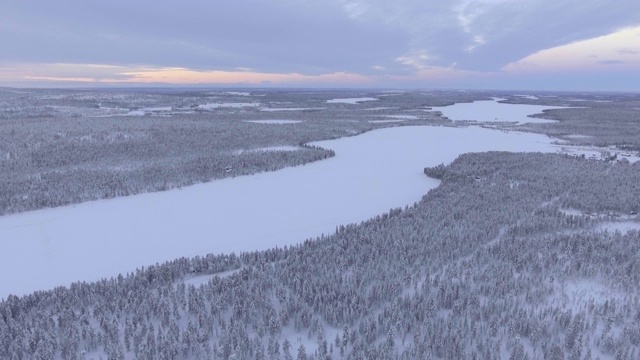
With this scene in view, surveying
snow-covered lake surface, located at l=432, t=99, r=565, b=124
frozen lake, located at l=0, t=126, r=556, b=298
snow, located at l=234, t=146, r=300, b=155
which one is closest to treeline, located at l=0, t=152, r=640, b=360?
frozen lake, located at l=0, t=126, r=556, b=298

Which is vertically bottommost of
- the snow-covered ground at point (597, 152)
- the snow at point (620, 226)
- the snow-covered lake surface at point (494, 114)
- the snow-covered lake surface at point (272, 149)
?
the snow at point (620, 226)

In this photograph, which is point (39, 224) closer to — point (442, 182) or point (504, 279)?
point (504, 279)

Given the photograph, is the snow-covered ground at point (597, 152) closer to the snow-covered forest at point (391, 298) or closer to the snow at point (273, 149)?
the snow-covered forest at point (391, 298)

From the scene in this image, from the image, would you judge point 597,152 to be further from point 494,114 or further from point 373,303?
point 494,114

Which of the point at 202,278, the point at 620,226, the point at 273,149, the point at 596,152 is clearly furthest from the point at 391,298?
the point at 596,152

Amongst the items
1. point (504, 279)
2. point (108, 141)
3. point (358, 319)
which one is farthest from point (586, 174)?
point (108, 141)

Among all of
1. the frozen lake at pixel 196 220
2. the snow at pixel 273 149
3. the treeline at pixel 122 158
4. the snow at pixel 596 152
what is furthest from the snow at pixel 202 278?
the snow at pixel 596 152

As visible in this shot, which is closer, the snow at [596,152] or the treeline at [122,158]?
the treeline at [122,158]

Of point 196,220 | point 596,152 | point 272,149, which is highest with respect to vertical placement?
point 596,152
